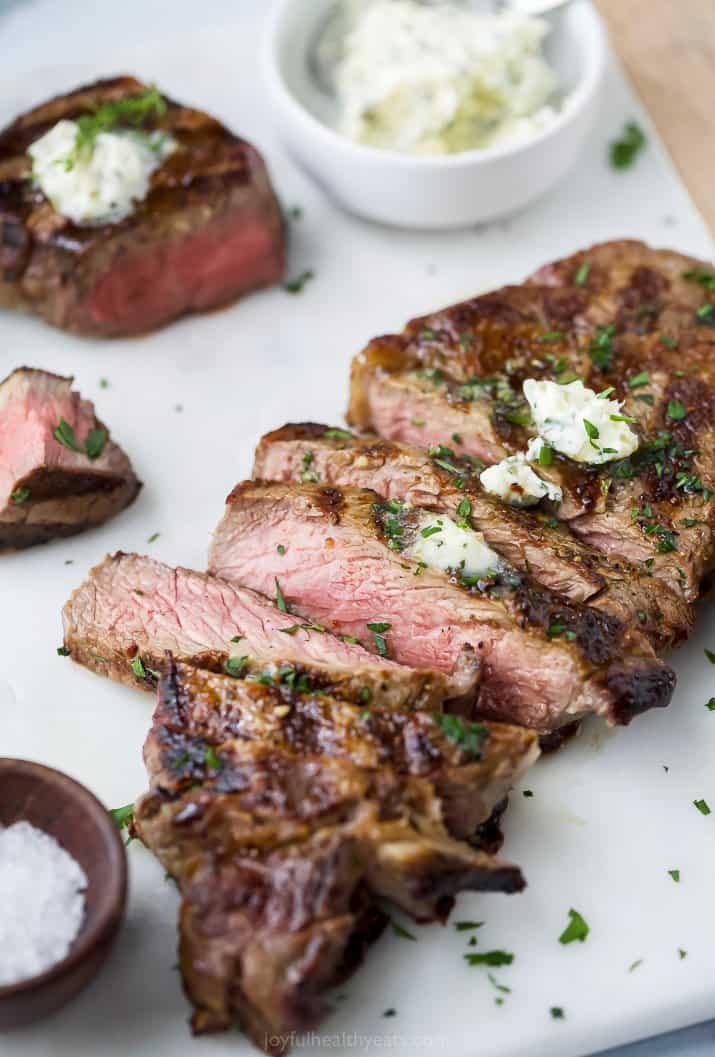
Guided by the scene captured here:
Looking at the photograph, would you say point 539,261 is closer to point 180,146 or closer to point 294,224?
point 294,224

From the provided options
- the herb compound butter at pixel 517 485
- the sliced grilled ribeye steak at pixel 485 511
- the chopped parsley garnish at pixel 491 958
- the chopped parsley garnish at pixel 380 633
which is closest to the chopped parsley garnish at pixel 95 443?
the sliced grilled ribeye steak at pixel 485 511

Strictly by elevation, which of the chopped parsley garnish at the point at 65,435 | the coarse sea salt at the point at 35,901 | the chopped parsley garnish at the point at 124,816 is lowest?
the chopped parsley garnish at the point at 124,816

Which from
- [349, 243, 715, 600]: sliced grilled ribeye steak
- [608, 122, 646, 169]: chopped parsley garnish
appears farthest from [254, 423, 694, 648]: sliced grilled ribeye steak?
Result: [608, 122, 646, 169]: chopped parsley garnish

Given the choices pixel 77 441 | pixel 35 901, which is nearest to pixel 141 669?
pixel 35 901

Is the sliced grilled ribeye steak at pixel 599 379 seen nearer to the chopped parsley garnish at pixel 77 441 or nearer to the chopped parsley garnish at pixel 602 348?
the chopped parsley garnish at pixel 602 348

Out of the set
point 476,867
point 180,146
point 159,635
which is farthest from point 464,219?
point 476,867

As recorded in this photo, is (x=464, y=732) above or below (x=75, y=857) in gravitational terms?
above

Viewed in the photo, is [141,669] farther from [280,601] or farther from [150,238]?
[150,238]
